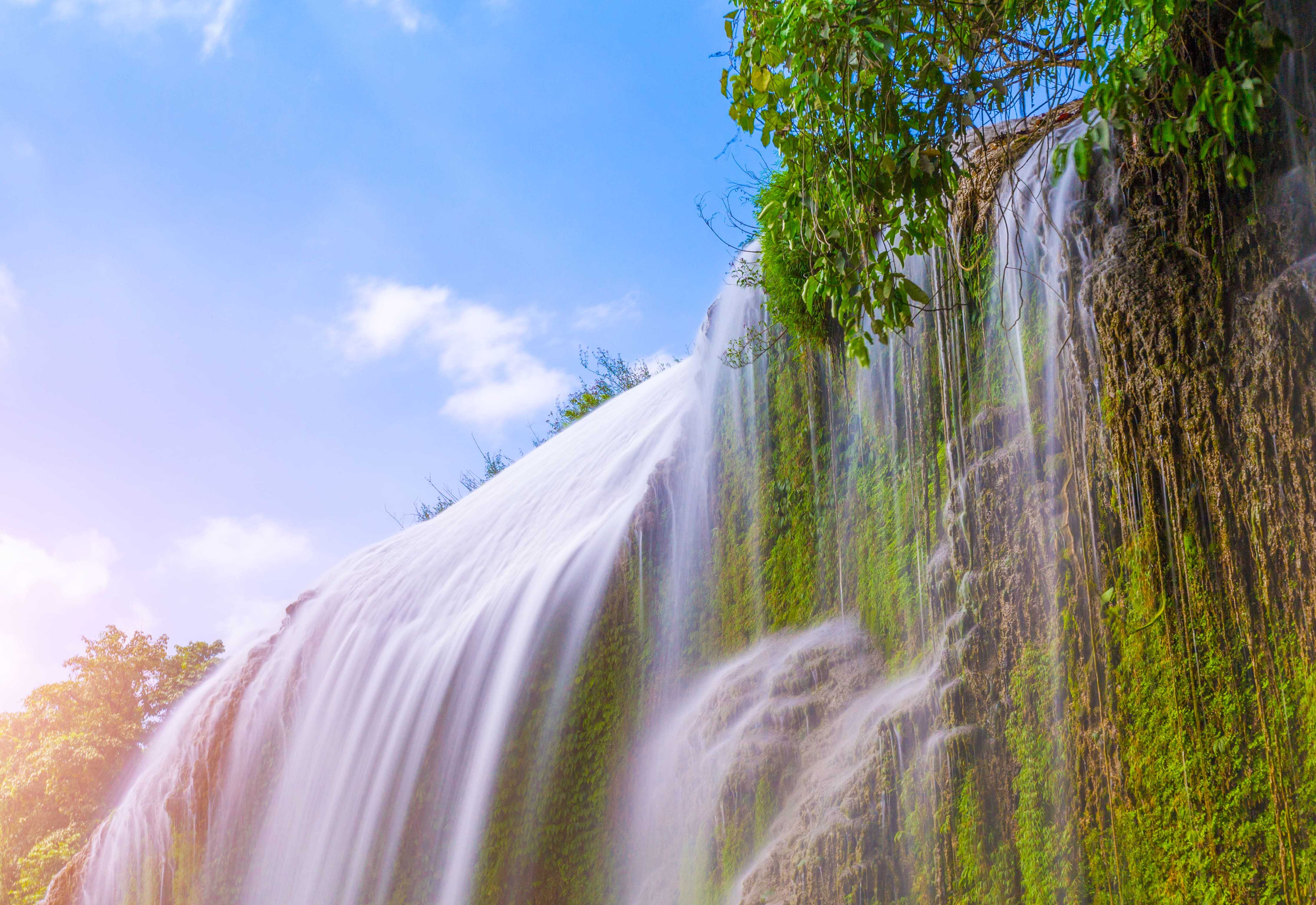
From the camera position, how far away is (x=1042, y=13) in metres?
4.21

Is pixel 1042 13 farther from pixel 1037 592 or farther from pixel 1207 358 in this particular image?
pixel 1037 592

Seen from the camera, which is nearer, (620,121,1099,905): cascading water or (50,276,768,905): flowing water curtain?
(620,121,1099,905): cascading water

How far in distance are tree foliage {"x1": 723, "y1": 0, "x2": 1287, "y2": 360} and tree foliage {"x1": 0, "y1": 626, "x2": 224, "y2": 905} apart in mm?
15993

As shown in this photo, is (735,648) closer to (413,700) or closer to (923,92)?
(413,700)

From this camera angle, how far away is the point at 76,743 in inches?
672

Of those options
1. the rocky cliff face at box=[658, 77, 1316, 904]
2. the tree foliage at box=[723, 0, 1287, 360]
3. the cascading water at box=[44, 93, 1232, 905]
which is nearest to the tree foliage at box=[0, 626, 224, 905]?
the cascading water at box=[44, 93, 1232, 905]

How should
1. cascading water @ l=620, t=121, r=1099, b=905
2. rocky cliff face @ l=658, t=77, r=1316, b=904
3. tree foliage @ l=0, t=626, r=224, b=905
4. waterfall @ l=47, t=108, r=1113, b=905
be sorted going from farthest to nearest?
tree foliage @ l=0, t=626, r=224, b=905 → waterfall @ l=47, t=108, r=1113, b=905 → cascading water @ l=620, t=121, r=1099, b=905 → rocky cliff face @ l=658, t=77, r=1316, b=904

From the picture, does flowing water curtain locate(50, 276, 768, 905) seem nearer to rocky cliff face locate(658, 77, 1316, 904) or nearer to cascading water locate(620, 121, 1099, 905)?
cascading water locate(620, 121, 1099, 905)

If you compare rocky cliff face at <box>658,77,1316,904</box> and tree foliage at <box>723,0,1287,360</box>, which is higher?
tree foliage at <box>723,0,1287,360</box>

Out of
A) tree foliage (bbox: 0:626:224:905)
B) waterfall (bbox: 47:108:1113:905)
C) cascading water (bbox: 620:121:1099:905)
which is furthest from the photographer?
tree foliage (bbox: 0:626:224:905)

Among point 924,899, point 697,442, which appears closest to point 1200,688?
point 924,899

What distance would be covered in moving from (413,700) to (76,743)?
13.3 metres

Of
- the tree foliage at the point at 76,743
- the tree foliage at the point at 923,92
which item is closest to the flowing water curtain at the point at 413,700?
the tree foliage at the point at 923,92

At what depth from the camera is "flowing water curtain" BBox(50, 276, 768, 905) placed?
7004mm
